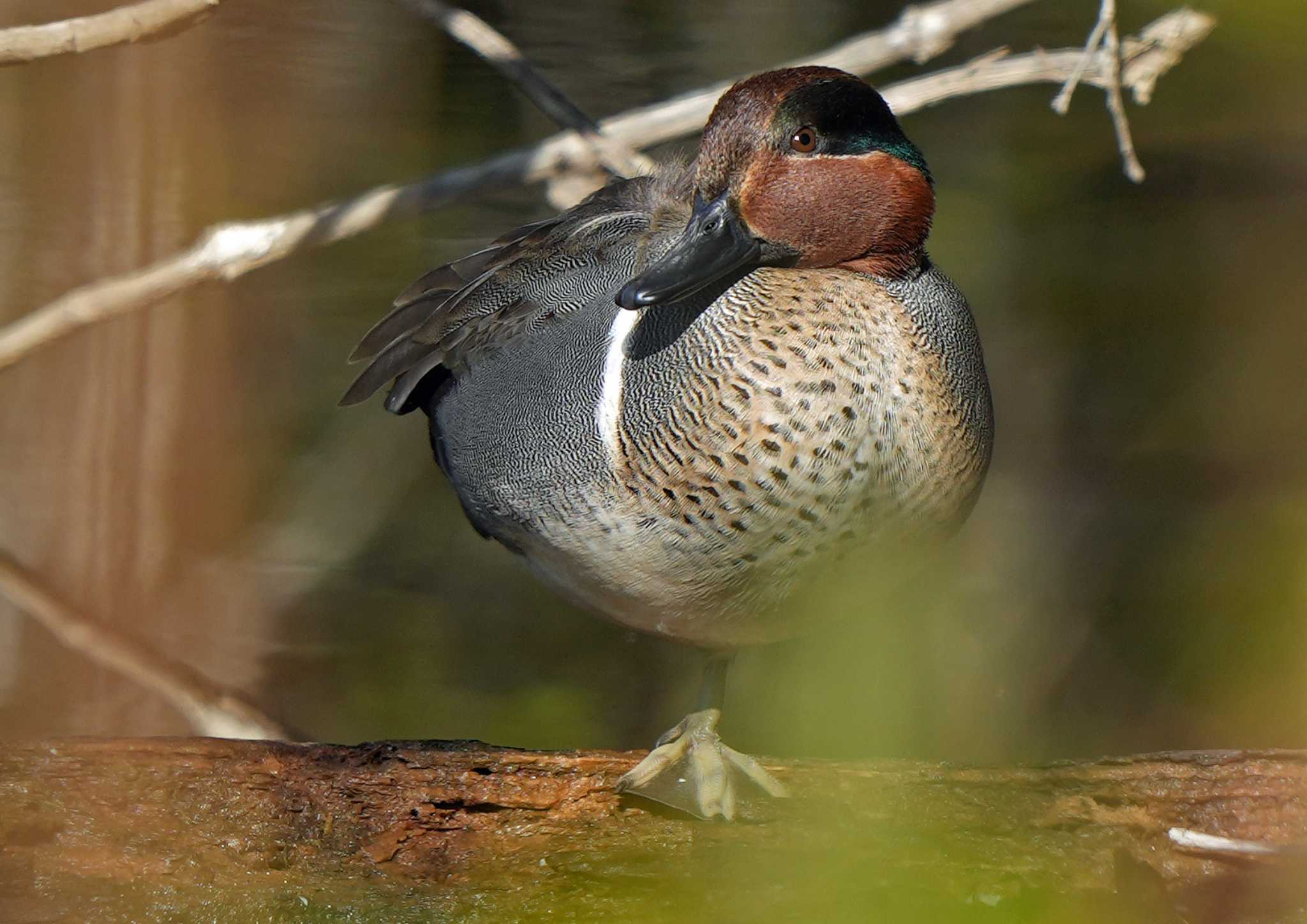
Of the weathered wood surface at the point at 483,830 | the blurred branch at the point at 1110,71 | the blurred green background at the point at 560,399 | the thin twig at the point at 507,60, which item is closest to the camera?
the weathered wood surface at the point at 483,830

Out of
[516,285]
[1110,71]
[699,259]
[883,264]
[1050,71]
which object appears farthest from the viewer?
[1050,71]

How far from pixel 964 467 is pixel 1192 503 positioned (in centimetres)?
186

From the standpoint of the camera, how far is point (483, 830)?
1491 mm

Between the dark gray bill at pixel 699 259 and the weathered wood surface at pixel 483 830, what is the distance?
555 mm

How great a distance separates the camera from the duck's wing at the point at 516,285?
1688 millimetres

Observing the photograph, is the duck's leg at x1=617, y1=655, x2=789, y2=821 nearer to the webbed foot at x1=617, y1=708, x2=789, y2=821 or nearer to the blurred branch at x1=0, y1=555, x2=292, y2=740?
the webbed foot at x1=617, y1=708, x2=789, y2=821

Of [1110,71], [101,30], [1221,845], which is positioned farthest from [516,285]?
[1221,845]

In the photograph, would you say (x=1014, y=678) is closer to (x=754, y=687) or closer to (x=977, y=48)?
(x=754, y=687)

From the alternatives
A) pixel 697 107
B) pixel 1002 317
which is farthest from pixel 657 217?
pixel 1002 317

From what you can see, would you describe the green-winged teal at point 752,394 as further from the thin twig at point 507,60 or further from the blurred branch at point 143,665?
the blurred branch at point 143,665

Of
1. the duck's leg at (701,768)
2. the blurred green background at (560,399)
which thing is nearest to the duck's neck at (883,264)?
the blurred green background at (560,399)

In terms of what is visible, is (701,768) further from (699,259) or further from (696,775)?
(699,259)

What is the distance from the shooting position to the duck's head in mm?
1399

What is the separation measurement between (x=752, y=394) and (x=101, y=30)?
0.94 meters
